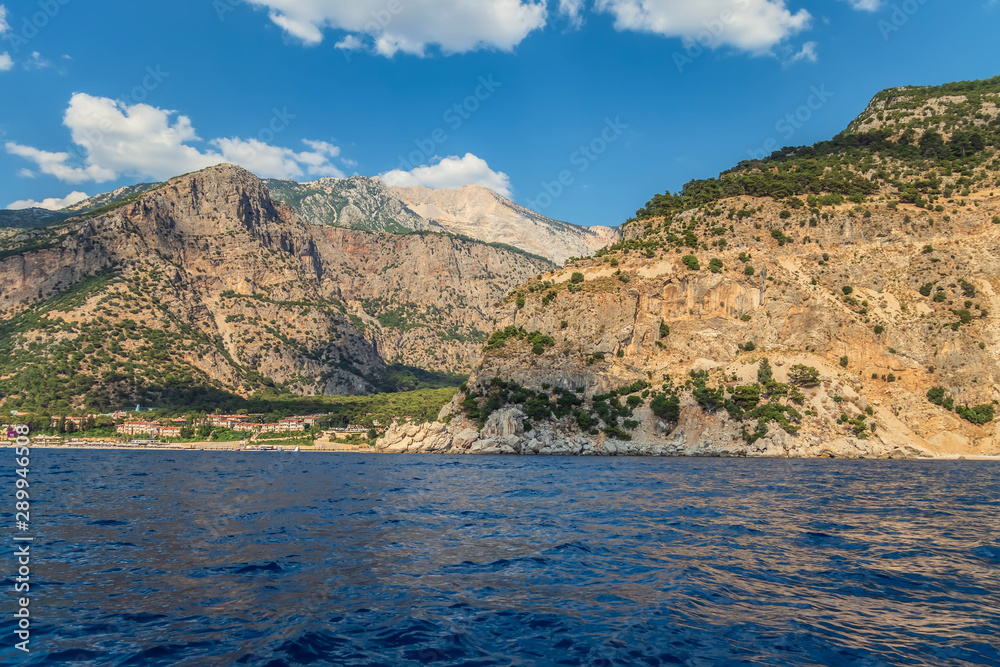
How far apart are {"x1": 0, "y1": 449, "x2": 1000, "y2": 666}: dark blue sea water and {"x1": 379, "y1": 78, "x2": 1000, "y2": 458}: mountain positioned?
6862 cm

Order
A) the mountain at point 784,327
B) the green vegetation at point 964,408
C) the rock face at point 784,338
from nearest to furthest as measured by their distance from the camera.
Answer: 1. the green vegetation at point 964,408
2. the rock face at point 784,338
3. the mountain at point 784,327

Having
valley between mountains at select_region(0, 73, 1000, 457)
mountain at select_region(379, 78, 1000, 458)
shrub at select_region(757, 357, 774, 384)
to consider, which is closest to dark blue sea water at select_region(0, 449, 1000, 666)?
mountain at select_region(379, 78, 1000, 458)

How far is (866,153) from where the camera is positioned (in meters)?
131

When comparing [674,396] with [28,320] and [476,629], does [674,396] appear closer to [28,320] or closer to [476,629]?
[476,629]

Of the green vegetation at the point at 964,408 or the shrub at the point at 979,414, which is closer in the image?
the shrub at the point at 979,414

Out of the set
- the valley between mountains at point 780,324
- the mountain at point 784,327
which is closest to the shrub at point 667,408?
the mountain at point 784,327

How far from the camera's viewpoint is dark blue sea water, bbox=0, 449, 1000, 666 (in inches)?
380

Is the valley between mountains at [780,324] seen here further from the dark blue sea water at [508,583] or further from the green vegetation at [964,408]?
the dark blue sea water at [508,583]

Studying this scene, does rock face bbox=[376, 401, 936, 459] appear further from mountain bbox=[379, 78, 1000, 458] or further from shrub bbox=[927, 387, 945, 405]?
shrub bbox=[927, 387, 945, 405]

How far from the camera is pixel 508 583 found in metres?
14.4

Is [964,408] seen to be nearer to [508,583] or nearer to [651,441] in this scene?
[651,441]

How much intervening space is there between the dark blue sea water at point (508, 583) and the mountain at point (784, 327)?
6862cm

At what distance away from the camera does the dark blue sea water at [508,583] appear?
966 cm

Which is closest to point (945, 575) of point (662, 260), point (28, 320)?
point (662, 260)
